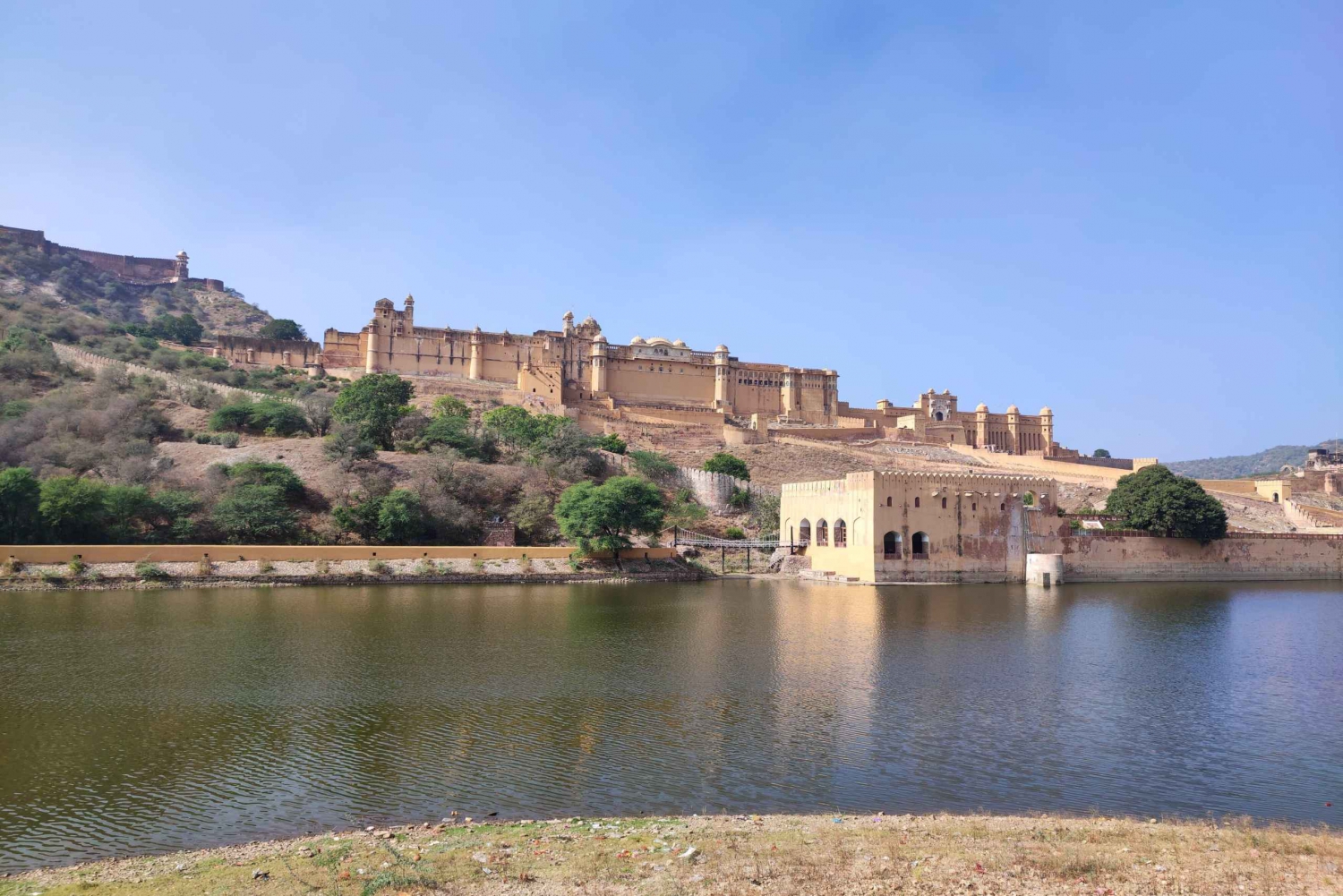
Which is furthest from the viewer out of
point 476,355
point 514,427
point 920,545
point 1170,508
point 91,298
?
point 91,298

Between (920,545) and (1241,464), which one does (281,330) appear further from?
(1241,464)

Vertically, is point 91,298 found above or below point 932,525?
above

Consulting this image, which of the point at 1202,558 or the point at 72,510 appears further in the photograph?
the point at 1202,558

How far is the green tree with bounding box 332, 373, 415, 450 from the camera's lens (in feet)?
128

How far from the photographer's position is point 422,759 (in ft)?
33.2

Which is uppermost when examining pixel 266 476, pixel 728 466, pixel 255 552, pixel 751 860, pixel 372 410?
pixel 372 410

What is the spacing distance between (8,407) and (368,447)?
48.7 ft

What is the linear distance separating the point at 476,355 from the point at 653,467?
22.3 metres

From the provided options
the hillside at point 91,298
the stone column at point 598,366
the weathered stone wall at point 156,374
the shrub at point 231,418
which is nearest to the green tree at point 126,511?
the shrub at point 231,418

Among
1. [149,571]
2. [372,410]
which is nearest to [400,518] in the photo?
[149,571]

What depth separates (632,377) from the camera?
2398 inches

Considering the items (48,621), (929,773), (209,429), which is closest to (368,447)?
(209,429)

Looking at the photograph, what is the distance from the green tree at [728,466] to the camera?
137 feet

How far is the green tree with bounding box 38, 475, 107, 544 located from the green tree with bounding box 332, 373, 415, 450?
1085 centimetres
